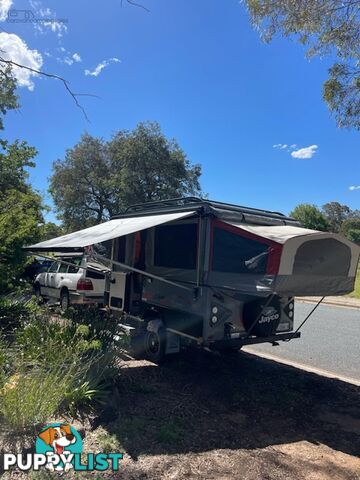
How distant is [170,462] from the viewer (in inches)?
130

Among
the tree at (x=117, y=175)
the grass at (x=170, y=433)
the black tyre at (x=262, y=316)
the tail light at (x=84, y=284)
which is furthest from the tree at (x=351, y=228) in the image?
the grass at (x=170, y=433)

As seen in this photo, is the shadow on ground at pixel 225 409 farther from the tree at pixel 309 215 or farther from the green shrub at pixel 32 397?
the tree at pixel 309 215

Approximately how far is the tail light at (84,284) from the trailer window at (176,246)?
193 inches

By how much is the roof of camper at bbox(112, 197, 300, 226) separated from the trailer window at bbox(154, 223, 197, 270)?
0.31 metres

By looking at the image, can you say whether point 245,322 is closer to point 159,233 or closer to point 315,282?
point 315,282

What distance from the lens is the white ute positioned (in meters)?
11.3

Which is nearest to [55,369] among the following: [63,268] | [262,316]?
[262,316]

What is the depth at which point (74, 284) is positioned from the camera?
11.6 metres

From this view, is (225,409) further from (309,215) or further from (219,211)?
(309,215)

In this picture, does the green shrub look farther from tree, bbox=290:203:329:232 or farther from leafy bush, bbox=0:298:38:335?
tree, bbox=290:203:329:232

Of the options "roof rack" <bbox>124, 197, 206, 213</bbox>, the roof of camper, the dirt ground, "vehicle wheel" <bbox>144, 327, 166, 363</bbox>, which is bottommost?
the dirt ground

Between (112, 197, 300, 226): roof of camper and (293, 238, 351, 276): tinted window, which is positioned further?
(112, 197, 300, 226): roof of camper

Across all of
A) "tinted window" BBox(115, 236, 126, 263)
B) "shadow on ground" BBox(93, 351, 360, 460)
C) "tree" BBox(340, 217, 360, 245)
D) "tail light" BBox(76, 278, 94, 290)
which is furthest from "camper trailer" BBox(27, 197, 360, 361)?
"tree" BBox(340, 217, 360, 245)

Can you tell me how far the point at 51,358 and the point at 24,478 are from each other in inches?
64.2
